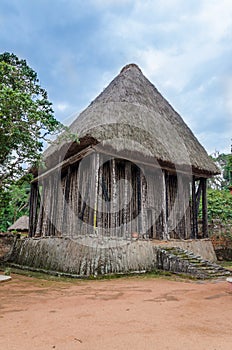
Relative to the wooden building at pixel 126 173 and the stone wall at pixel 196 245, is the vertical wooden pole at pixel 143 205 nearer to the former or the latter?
the wooden building at pixel 126 173

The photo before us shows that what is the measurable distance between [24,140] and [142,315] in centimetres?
477

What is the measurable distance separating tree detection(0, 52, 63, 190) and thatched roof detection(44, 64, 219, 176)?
863 millimetres

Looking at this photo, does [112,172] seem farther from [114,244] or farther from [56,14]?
[56,14]

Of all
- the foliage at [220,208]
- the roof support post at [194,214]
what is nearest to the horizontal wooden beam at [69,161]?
the roof support post at [194,214]

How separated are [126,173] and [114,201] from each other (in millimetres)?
1299

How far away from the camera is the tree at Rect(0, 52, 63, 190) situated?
244 inches

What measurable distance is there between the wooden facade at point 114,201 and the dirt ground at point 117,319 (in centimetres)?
363

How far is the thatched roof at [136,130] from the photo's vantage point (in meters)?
8.71

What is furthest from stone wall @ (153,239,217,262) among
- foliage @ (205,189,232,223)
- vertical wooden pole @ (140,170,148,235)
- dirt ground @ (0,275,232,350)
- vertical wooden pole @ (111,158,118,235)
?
dirt ground @ (0,275,232,350)

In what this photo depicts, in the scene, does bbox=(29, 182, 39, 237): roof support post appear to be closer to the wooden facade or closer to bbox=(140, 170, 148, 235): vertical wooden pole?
the wooden facade

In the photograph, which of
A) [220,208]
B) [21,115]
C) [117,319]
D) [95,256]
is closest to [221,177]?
[220,208]

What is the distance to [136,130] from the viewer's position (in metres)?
9.57

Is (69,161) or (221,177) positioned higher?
(221,177)

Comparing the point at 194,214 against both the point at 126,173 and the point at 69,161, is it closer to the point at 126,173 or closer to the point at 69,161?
the point at 126,173
